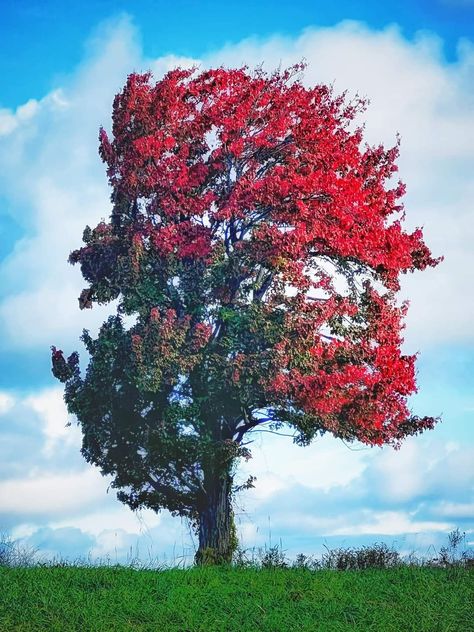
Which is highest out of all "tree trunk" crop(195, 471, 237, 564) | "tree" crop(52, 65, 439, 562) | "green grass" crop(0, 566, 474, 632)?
"tree" crop(52, 65, 439, 562)

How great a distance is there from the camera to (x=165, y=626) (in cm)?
1039

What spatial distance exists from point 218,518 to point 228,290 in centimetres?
539

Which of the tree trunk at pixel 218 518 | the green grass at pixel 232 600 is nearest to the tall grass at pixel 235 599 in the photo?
the green grass at pixel 232 600

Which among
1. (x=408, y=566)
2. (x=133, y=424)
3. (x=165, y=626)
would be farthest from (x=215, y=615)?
(x=133, y=424)

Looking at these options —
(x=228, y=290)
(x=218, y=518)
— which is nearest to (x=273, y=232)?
(x=228, y=290)

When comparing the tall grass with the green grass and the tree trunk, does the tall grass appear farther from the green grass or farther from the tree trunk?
the tree trunk

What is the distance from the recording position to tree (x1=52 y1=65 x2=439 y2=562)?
17109 millimetres

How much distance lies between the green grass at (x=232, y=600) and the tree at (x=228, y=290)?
4.03m

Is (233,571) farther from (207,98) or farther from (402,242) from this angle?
(207,98)

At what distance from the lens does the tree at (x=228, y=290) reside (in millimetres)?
17109

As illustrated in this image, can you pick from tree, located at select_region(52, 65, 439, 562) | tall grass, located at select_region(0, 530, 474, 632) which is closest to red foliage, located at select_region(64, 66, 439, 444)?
tree, located at select_region(52, 65, 439, 562)

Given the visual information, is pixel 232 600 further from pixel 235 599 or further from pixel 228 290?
pixel 228 290

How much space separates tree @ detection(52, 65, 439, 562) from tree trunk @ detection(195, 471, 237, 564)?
3 cm

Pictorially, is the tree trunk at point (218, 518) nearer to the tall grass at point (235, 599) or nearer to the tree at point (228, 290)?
the tree at point (228, 290)
